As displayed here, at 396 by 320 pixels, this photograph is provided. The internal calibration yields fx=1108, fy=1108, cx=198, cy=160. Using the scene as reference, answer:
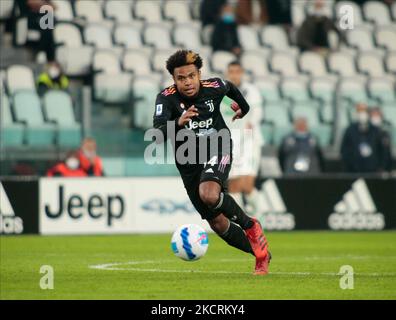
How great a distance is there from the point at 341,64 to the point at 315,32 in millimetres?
939

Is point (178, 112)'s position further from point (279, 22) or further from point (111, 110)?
point (279, 22)

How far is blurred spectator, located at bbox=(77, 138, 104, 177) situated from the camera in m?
17.3

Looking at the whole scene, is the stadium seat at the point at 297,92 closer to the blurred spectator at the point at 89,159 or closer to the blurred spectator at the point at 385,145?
the blurred spectator at the point at 385,145

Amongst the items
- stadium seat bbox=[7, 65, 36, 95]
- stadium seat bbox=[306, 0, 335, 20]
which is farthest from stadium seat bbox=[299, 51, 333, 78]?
stadium seat bbox=[7, 65, 36, 95]

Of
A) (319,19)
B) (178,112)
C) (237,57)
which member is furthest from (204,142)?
(319,19)

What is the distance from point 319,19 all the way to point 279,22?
163 centimetres

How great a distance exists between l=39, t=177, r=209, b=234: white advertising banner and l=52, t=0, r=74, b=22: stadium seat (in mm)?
4449

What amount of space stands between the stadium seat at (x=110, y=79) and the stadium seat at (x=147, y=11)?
7.59 ft

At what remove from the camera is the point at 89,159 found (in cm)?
1753

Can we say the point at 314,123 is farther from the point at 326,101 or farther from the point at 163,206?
the point at 163,206

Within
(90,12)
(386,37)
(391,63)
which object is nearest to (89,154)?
(90,12)

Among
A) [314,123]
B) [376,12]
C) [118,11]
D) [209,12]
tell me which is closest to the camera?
[314,123]

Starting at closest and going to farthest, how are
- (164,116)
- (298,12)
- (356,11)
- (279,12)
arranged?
1. (164,116)
2. (279,12)
3. (298,12)
4. (356,11)

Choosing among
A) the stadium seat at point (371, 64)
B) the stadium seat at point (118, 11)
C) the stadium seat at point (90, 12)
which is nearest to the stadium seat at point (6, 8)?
the stadium seat at point (90, 12)
